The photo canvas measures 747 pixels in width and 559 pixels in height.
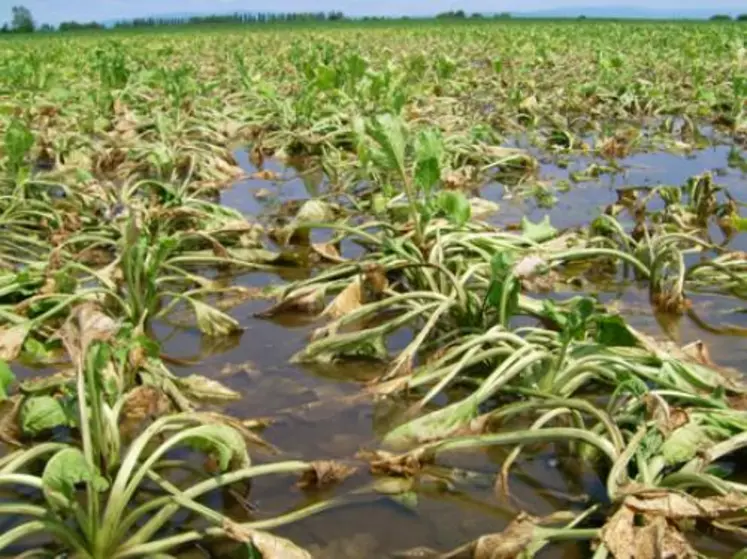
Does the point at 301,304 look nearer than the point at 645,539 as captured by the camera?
No

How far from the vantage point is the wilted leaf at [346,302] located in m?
3.16

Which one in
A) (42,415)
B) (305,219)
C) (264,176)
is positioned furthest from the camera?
(264,176)

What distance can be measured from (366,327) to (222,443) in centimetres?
128

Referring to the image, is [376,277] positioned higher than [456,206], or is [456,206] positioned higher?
[456,206]

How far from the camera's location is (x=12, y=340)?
9.28 ft

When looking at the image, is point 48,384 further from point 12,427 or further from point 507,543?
point 507,543

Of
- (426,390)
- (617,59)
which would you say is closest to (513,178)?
(426,390)

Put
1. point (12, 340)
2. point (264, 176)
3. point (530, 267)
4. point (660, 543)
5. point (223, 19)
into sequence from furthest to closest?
point (223, 19) → point (264, 176) → point (530, 267) → point (12, 340) → point (660, 543)

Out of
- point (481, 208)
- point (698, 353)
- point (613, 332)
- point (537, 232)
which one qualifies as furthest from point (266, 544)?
point (481, 208)

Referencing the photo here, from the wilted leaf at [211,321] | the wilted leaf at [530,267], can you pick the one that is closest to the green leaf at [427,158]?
the wilted leaf at [530,267]

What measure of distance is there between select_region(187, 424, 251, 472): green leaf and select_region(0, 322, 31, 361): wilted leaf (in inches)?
40.9

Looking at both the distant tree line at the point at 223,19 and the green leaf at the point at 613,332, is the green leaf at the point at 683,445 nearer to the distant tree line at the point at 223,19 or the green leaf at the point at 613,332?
the green leaf at the point at 613,332

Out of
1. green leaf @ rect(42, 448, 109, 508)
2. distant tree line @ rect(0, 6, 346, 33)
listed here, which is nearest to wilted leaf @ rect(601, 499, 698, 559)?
green leaf @ rect(42, 448, 109, 508)

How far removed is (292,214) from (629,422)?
310 centimetres
